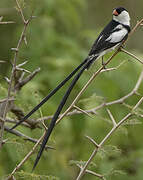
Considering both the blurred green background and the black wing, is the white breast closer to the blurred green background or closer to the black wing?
the black wing

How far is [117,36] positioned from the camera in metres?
2.10

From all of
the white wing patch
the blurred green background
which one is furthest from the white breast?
the blurred green background

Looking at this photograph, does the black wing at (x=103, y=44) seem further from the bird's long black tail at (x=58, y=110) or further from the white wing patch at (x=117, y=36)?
the bird's long black tail at (x=58, y=110)

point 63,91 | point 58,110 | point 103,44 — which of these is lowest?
point 63,91

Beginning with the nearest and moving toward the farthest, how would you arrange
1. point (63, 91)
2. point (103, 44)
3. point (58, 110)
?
1. point (58, 110)
2. point (103, 44)
3. point (63, 91)

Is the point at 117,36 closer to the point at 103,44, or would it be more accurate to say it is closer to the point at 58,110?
the point at 103,44

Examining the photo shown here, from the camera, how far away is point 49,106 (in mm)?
2328

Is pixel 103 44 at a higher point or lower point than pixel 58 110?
higher

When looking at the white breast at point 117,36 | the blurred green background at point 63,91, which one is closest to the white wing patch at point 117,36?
the white breast at point 117,36

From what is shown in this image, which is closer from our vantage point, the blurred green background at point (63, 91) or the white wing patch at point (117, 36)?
the white wing patch at point (117, 36)

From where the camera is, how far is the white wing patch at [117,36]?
2.08 metres

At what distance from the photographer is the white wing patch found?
2076mm

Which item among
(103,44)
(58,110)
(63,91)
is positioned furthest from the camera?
(63,91)

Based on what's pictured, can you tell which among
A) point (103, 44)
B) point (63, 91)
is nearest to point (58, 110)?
point (103, 44)
